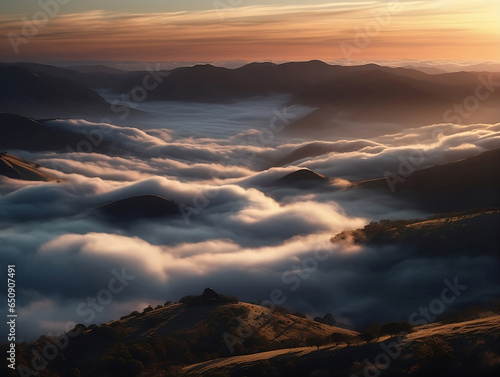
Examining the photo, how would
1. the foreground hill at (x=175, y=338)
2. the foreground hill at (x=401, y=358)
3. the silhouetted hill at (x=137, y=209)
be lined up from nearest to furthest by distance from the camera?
the foreground hill at (x=401, y=358), the foreground hill at (x=175, y=338), the silhouetted hill at (x=137, y=209)

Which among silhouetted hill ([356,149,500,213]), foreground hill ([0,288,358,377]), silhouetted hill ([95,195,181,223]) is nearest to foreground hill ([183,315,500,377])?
foreground hill ([0,288,358,377])

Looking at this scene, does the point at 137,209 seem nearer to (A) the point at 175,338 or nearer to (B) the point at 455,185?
(B) the point at 455,185

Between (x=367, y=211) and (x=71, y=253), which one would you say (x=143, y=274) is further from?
(x=367, y=211)

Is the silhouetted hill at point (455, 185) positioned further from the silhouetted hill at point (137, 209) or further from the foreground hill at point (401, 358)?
the foreground hill at point (401, 358)

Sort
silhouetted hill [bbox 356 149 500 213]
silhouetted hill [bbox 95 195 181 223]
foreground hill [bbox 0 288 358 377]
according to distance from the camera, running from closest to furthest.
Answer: foreground hill [bbox 0 288 358 377] < silhouetted hill [bbox 356 149 500 213] < silhouetted hill [bbox 95 195 181 223]

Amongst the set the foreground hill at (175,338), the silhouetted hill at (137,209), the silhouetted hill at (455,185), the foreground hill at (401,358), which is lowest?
the foreground hill at (401,358)

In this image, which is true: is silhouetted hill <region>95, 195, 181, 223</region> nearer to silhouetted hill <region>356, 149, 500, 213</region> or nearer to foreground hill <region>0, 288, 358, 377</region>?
silhouetted hill <region>356, 149, 500, 213</region>

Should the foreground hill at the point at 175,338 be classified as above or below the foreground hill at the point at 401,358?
above

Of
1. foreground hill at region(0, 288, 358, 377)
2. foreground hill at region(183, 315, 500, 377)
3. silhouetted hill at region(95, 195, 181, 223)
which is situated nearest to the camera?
foreground hill at region(183, 315, 500, 377)

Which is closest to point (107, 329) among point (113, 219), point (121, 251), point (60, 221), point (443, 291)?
point (443, 291)

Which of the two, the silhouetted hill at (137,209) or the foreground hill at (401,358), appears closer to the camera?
the foreground hill at (401,358)

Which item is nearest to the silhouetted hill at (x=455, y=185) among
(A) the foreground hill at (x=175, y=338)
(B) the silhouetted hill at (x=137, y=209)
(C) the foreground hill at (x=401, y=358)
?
(B) the silhouetted hill at (x=137, y=209)
